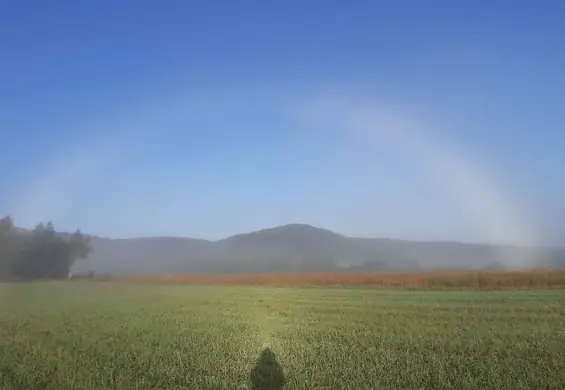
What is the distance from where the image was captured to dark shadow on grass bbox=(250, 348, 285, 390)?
330 inches

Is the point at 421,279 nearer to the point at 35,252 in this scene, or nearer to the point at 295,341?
the point at 295,341

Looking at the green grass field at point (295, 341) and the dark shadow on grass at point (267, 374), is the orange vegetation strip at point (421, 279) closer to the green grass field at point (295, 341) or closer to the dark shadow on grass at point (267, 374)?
the green grass field at point (295, 341)

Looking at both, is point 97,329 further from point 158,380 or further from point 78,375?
point 158,380

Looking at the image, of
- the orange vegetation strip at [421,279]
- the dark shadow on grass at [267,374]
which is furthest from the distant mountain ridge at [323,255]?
the dark shadow on grass at [267,374]

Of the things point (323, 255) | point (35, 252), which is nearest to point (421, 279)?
point (323, 255)

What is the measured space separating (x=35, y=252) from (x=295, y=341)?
11.2 metres

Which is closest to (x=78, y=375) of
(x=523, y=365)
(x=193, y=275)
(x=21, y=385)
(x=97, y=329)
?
(x=21, y=385)

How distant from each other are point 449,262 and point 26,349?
9.00m

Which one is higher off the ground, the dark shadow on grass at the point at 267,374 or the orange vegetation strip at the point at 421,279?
the orange vegetation strip at the point at 421,279

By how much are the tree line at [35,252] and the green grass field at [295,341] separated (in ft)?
11.5

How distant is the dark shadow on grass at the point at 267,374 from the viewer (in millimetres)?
A: 8375

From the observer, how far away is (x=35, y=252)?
17266mm

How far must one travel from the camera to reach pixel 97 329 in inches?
469

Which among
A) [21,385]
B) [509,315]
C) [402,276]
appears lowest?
[21,385]
